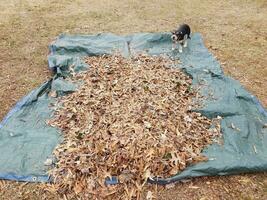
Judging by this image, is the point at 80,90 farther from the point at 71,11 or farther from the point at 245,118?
the point at 71,11

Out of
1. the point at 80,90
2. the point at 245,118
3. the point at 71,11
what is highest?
the point at 71,11

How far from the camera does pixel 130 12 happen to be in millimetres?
6895

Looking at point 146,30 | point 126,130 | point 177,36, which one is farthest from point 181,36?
point 126,130

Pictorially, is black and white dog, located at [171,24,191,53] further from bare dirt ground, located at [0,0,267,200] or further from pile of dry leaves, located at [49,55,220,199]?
pile of dry leaves, located at [49,55,220,199]

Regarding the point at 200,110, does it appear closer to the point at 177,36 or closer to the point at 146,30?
the point at 177,36

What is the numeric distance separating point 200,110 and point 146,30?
2.74 meters

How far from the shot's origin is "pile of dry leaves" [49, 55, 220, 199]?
3.16 meters

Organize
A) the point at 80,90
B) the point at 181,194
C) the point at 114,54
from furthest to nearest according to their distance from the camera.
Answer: the point at 114,54
the point at 80,90
the point at 181,194

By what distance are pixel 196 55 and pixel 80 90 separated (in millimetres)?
1983

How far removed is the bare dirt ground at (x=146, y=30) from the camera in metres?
3.19

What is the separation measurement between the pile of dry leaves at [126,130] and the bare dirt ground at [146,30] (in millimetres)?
270

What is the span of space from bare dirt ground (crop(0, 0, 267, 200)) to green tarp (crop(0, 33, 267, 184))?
14 cm

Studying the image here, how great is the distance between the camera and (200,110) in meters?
3.88

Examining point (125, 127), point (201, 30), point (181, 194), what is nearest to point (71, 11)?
point (201, 30)
